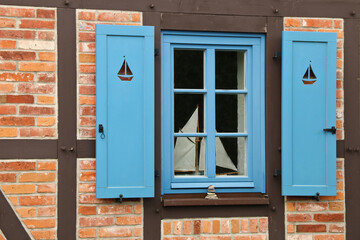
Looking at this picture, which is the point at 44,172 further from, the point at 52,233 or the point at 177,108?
the point at 177,108

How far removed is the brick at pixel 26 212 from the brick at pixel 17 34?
4.26ft

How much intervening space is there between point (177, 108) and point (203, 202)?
0.80 m

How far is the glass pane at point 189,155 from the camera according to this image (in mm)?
3488

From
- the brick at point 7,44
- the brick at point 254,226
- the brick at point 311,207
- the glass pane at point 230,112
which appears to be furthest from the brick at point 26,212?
the brick at point 311,207

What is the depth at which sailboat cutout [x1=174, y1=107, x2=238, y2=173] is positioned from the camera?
3.49 m

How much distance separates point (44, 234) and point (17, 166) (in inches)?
22.0

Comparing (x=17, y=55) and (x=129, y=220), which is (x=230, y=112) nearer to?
(x=129, y=220)

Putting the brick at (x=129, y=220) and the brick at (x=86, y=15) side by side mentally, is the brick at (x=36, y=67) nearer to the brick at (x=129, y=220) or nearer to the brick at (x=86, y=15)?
the brick at (x=86, y=15)

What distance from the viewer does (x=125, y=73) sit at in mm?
3201

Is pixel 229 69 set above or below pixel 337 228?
above

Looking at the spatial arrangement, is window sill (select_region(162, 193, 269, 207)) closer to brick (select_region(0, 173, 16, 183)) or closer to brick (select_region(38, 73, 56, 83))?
brick (select_region(0, 173, 16, 183))

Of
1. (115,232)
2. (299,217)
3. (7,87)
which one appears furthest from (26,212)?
(299,217)

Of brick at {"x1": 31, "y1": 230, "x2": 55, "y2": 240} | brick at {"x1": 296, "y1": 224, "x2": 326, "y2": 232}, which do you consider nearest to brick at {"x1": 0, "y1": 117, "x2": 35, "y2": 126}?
brick at {"x1": 31, "y1": 230, "x2": 55, "y2": 240}

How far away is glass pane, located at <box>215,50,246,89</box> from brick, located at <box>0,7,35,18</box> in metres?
1.52
